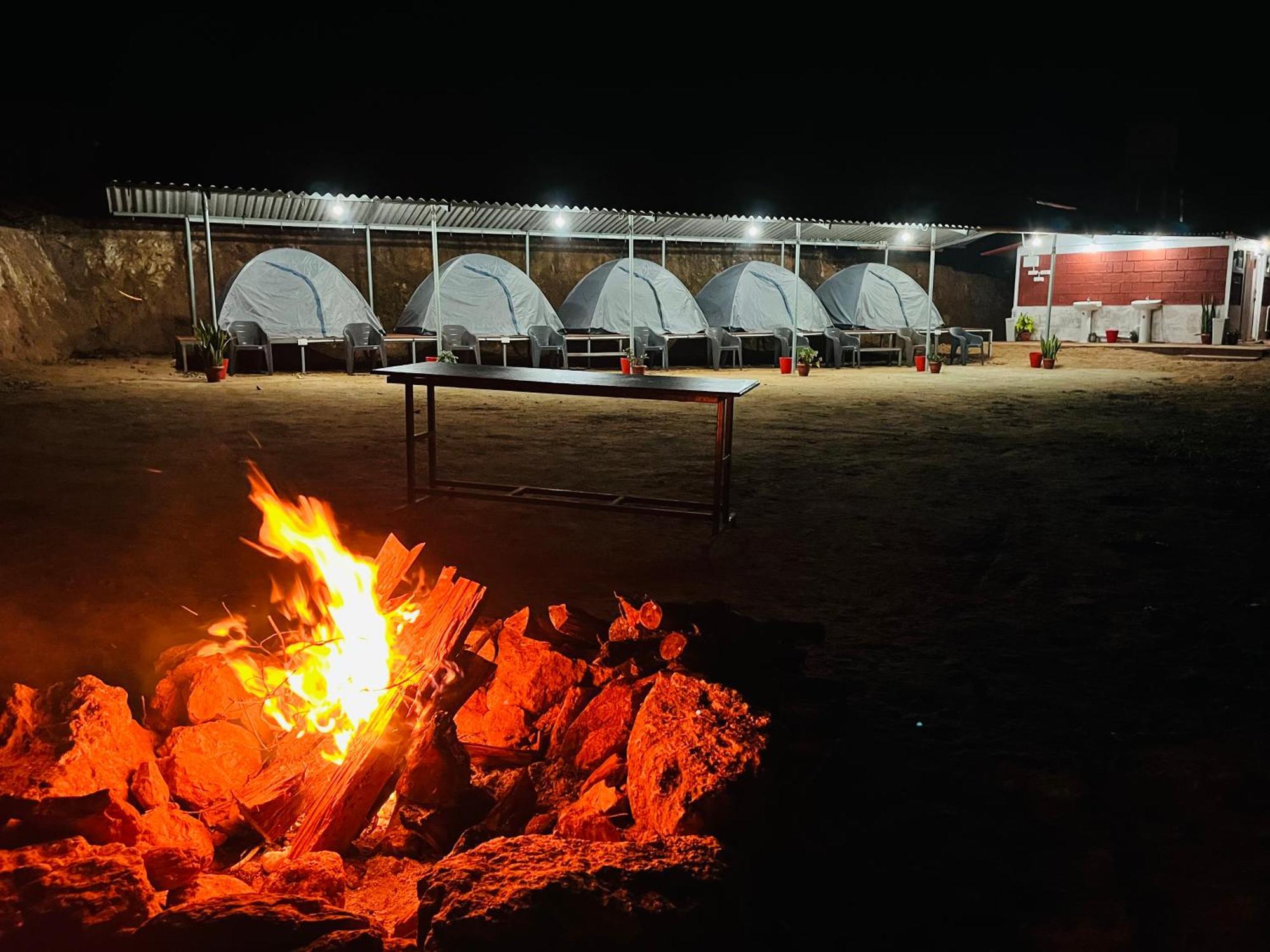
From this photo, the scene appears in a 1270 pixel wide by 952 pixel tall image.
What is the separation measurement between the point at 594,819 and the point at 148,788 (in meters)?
1.37

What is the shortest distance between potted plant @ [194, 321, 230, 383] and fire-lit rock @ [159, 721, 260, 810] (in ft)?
47.0

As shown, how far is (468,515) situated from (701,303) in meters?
Result: 17.5

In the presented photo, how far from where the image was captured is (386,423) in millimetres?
12047

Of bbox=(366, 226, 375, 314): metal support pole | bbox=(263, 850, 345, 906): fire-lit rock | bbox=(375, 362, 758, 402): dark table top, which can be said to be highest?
bbox=(366, 226, 375, 314): metal support pole

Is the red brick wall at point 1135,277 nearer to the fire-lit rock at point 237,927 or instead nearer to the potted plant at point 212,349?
the potted plant at point 212,349

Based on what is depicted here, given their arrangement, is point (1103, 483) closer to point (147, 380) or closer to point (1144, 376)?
point (1144, 376)

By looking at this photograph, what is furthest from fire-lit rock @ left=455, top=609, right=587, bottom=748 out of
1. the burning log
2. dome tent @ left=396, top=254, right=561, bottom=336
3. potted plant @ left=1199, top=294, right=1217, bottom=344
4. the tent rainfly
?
potted plant @ left=1199, top=294, right=1217, bottom=344

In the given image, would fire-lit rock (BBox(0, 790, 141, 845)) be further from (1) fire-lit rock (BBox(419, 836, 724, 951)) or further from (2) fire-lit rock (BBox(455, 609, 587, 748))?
(2) fire-lit rock (BBox(455, 609, 587, 748))

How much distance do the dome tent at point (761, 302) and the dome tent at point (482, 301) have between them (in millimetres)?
4434

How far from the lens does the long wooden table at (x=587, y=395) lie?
656 cm

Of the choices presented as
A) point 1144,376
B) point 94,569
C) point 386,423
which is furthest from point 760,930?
point 1144,376

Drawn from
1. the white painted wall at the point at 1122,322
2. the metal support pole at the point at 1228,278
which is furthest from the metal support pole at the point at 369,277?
the metal support pole at the point at 1228,278

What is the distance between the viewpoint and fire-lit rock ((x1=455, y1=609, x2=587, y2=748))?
3543 mm

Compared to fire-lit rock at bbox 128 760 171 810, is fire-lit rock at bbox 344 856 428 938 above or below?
below
